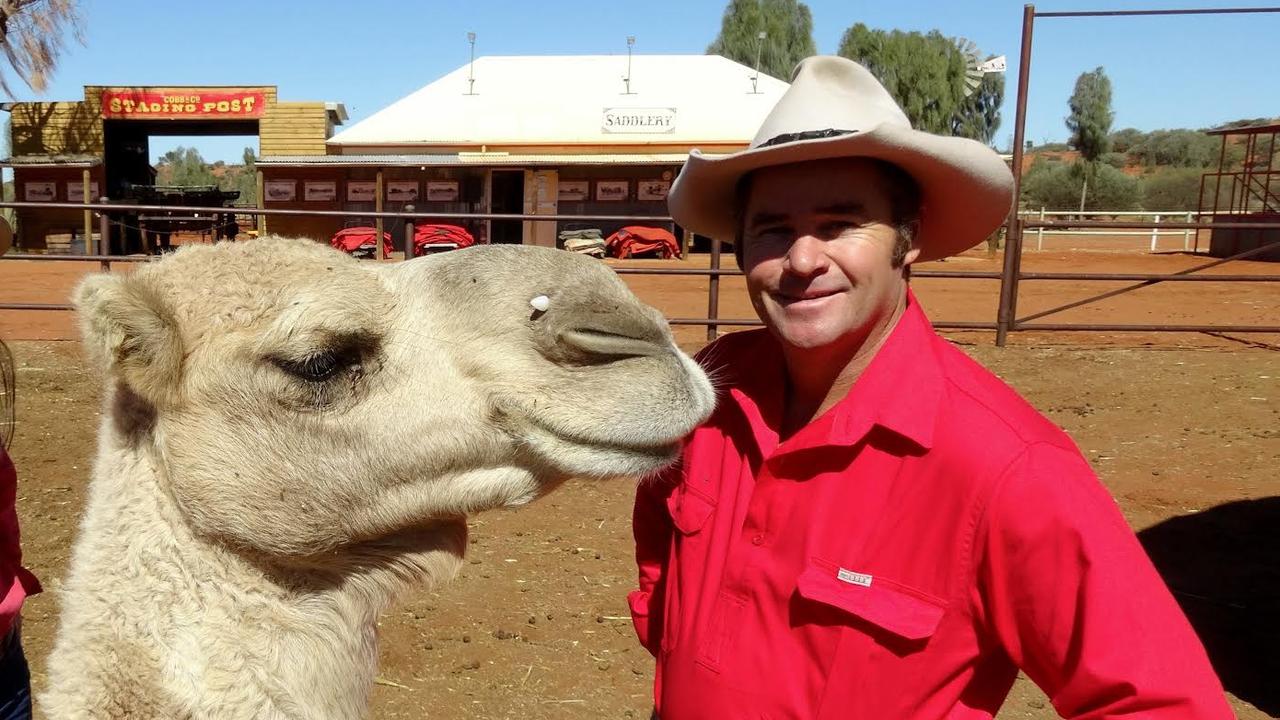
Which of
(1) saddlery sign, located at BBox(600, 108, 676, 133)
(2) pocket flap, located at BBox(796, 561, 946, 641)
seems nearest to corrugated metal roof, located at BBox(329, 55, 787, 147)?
(1) saddlery sign, located at BBox(600, 108, 676, 133)

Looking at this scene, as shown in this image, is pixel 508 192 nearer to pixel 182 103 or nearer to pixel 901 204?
pixel 182 103

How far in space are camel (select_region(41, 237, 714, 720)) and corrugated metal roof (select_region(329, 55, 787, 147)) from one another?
21994 mm

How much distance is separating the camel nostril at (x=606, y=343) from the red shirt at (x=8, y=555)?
134cm

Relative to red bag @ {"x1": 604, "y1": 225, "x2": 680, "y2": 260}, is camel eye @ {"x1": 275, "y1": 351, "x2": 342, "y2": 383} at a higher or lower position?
higher

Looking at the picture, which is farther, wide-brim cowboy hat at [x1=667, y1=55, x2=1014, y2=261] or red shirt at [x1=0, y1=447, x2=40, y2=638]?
red shirt at [x1=0, y1=447, x2=40, y2=638]

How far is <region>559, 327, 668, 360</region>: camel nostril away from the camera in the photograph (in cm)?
156

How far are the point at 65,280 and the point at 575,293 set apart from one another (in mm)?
16782

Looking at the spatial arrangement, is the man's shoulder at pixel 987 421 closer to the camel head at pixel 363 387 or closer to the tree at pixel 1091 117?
the camel head at pixel 363 387

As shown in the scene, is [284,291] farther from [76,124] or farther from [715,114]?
[76,124]

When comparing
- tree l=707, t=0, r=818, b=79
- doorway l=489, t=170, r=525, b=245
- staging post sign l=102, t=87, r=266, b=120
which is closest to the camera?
doorway l=489, t=170, r=525, b=245

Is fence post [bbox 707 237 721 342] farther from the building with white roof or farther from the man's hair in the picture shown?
the building with white roof

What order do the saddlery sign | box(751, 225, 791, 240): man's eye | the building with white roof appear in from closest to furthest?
box(751, 225, 791, 240): man's eye < the building with white roof < the saddlery sign

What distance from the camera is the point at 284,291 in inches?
64.6

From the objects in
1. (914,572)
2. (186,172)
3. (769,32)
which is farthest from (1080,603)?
(186,172)
